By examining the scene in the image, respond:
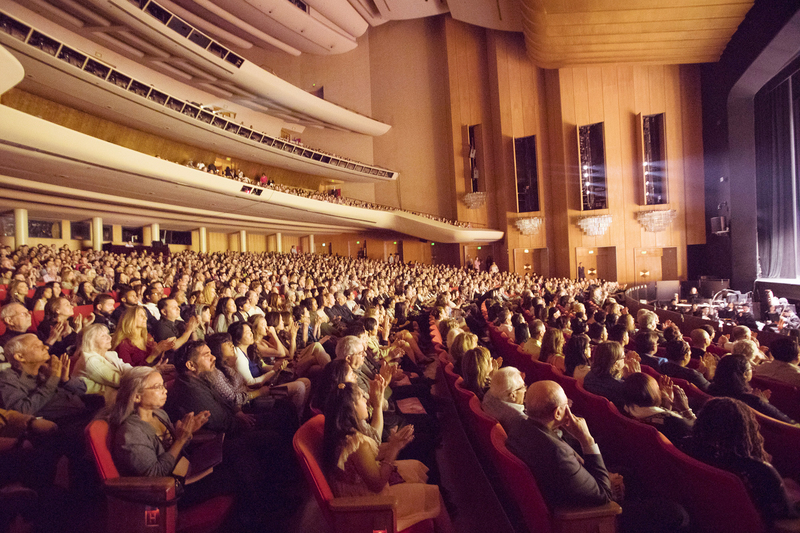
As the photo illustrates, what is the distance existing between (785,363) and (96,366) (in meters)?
3.91

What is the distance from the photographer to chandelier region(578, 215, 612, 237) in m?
14.9

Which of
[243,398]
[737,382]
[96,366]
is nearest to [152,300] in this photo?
[96,366]

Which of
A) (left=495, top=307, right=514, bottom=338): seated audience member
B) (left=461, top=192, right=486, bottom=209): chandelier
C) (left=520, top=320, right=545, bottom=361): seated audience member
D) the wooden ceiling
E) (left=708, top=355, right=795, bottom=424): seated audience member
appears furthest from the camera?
(left=461, top=192, right=486, bottom=209): chandelier

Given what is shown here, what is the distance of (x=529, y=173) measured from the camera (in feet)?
54.4

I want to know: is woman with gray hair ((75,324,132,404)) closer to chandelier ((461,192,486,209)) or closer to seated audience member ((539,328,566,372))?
seated audience member ((539,328,566,372))

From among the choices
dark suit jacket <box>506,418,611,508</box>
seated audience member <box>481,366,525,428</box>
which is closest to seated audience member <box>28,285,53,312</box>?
seated audience member <box>481,366,525,428</box>

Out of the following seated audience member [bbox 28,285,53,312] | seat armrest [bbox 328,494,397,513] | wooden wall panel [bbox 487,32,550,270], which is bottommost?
seat armrest [bbox 328,494,397,513]

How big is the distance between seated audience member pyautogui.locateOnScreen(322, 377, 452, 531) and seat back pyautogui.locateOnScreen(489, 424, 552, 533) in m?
0.31

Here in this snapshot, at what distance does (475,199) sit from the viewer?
58.7ft

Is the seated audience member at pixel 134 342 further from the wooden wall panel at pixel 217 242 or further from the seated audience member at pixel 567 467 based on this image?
the wooden wall panel at pixel 217 242

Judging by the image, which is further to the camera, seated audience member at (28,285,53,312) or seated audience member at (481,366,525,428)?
seated audience member at (28,285,53,312)

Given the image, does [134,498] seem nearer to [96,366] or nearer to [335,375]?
[335,375]

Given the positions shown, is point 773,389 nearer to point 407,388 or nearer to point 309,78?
point 407,388

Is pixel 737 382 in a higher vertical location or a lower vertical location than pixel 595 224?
lower
